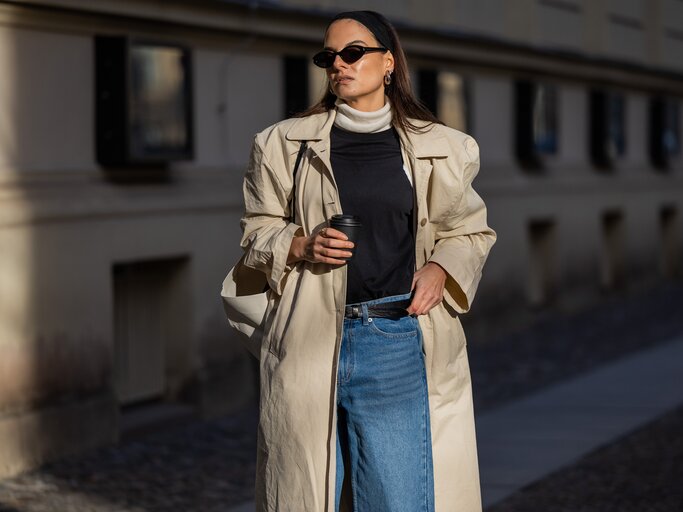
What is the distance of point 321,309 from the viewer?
13.1 feet

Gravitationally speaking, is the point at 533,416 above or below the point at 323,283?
below

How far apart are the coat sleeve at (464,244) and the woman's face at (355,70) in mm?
304

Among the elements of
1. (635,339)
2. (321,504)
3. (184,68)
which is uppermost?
(184,68)

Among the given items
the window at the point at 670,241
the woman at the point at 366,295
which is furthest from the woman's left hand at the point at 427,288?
the window at the point at 670,241

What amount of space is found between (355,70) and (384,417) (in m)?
0.93

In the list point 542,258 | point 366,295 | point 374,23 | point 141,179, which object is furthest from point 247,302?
point 542,258

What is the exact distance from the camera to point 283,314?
405 cm

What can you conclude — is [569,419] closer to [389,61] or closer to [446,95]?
[446,95]

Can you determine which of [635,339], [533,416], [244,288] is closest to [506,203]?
[635,339]

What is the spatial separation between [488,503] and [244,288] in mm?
3240

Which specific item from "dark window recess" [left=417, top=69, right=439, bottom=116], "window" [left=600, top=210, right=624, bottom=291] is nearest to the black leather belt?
"dark window recess" [left=417, top=69, right=439, bottom=116]

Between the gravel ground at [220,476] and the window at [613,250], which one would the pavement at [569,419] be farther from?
the window at [613,250]

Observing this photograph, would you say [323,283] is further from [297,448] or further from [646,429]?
[646,429]

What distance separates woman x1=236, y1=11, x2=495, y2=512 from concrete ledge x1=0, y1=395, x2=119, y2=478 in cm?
436
